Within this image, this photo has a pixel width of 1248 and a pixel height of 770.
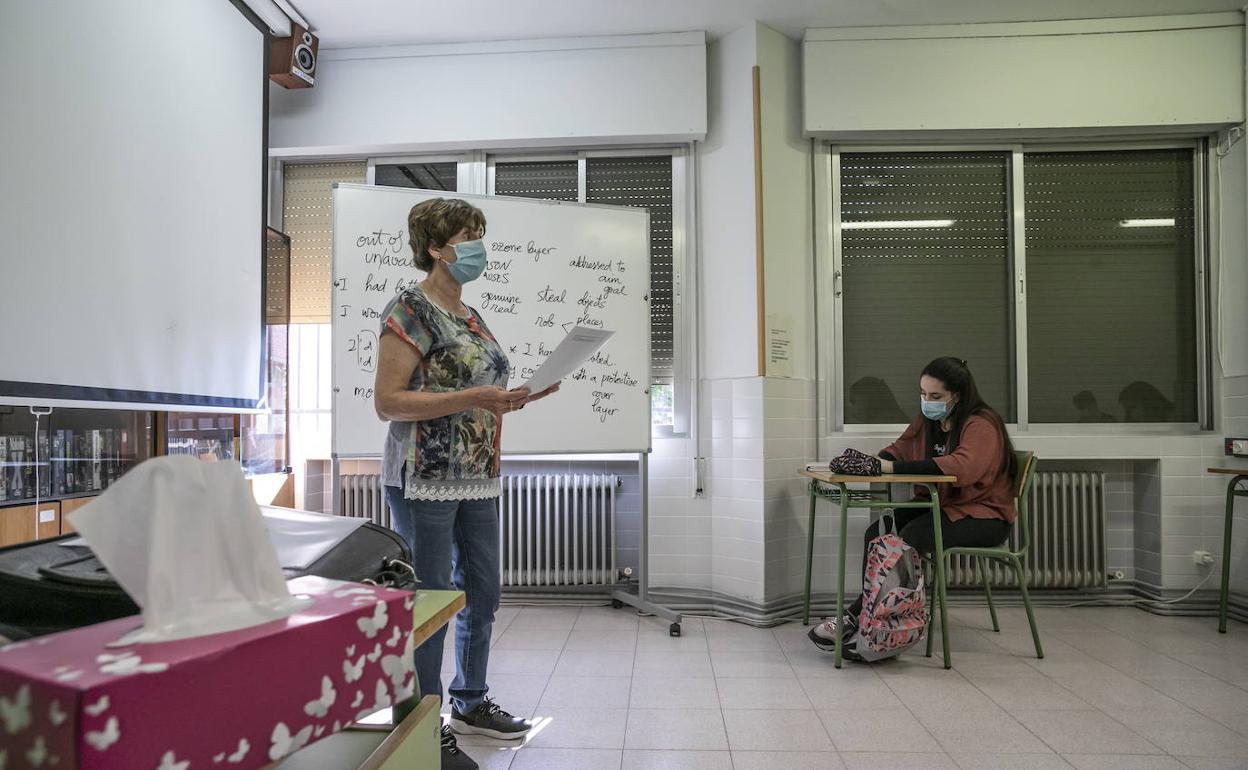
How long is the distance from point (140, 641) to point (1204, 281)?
4.55 meters

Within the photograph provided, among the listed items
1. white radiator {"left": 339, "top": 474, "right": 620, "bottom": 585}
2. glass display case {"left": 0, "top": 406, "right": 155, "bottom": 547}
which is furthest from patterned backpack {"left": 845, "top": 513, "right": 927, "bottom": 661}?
glass display case {"left": 0, "top": 406, "right": 155, "bottom": 547}

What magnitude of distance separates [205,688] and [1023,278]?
158 inches

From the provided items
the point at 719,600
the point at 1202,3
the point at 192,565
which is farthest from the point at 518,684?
the point at 1202,3

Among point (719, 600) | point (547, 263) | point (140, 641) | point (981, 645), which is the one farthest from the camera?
point (719, 600)

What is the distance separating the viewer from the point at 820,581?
3.52 m

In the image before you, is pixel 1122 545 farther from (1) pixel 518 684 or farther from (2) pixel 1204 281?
(1) pixel 518 684

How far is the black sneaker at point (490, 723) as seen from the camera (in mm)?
2023

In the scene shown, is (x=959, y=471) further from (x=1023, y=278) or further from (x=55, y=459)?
(x=55, y=459)

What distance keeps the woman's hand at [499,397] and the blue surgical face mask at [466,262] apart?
1.02 feet

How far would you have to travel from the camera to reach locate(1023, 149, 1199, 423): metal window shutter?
144 inches

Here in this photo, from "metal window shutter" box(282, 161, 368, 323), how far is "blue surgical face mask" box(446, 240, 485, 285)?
2375mm

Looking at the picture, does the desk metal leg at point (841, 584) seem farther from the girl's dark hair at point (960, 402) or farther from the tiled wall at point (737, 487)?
the tiled wall at point (737, 487)

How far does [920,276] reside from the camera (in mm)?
3703

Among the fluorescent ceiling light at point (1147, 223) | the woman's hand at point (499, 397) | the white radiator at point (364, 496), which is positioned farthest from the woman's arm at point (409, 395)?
the fluorescent ceiling light at point (1147, 223)
